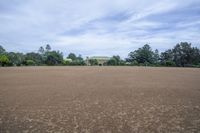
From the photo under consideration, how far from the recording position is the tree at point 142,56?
8625 cm

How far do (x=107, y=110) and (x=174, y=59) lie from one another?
80358 millimetres

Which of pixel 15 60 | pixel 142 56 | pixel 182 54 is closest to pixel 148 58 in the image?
pixel 142 56

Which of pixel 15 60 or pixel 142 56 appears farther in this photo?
pixel 142 56

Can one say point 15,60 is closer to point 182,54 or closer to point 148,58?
point 148,58

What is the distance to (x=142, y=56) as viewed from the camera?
284 ft

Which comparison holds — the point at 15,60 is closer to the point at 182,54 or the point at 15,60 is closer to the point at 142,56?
the point at 142,56

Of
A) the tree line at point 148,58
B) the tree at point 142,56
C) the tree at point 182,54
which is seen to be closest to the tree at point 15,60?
the tree line at point 148,58

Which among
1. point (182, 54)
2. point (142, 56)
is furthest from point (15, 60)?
point (182, 54)

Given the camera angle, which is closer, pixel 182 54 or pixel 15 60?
pixel 15 60

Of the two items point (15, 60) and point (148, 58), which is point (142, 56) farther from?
point (15, 60)

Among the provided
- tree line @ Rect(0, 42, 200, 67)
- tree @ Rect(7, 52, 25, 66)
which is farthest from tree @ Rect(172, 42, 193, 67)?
tree @ Rect(7, 52, 25, 66)

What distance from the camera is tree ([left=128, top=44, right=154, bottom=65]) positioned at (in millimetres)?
86250

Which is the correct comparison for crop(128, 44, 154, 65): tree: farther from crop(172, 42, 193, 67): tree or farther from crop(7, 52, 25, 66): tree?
crop(7, 52, 25, 66): tree

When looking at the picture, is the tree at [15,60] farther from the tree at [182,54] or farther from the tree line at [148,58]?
the tree at [182,54]
